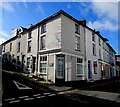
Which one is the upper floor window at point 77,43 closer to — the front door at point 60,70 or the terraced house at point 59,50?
the terraced house at point 59,50

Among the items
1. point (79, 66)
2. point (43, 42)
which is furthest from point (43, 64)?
point (79, 66)

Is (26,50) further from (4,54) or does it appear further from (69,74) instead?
(4,54)

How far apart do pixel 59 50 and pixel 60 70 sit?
251 centimetres

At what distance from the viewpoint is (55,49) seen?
1123 centimetres

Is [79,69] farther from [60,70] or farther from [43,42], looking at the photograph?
[43,42]

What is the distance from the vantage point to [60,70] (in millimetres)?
11141

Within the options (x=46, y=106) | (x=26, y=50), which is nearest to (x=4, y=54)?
(x=26, y=50)

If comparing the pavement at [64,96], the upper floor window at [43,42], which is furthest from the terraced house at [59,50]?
the pavement at [64,96]

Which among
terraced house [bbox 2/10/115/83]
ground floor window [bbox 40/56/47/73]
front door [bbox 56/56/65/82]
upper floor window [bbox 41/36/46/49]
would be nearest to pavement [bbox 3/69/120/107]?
front door [bbox 56/56/65/82]

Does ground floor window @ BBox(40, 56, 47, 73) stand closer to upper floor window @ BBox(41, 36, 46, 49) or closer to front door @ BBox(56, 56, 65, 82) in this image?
upper floor window @ BBox(41, 36, 46, 49)

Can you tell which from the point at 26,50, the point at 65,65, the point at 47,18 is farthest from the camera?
the point at 26,50

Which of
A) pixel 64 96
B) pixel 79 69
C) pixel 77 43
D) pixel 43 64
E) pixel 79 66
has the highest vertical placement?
pixel 77 43

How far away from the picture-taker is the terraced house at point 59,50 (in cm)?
1110

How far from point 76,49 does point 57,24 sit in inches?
176
